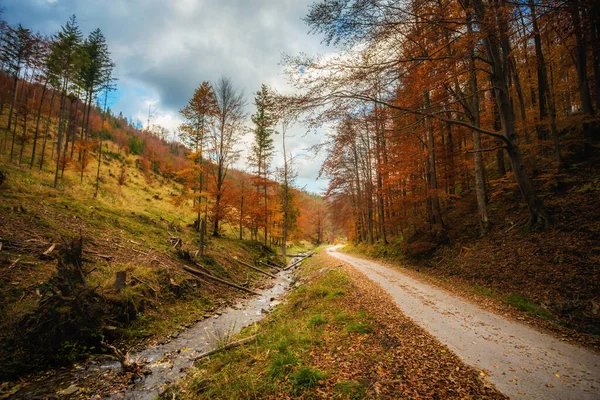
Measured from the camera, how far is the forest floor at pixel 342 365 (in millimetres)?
3457

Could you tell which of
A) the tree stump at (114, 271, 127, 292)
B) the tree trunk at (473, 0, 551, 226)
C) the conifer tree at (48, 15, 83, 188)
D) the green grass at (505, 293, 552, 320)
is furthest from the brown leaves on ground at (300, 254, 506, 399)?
the conifer tree at (48, 15, 83, 188)

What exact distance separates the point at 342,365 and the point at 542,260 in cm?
759

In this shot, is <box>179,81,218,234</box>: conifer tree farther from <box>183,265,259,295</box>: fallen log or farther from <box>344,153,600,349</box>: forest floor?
<box>344,153,600,349</box>: forest floor

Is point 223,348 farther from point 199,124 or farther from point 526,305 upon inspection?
point 199,124

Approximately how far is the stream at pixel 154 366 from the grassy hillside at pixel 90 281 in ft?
1.95

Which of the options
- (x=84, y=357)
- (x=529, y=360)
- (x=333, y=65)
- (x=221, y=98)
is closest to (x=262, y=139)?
(x=221, y=98)

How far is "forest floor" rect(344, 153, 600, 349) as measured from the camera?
5.70 m

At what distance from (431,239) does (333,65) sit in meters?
12.5

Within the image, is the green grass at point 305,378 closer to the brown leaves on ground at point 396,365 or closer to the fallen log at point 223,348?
→ the brown leaves on ground at point 396,365

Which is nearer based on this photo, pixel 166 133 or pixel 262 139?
pixel 262 139

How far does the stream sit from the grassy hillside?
593mm

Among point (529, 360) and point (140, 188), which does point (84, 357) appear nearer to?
point (529, 360)

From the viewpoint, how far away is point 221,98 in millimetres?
19844

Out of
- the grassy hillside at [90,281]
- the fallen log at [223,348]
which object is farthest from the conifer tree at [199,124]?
the fallen log at [223,348]
